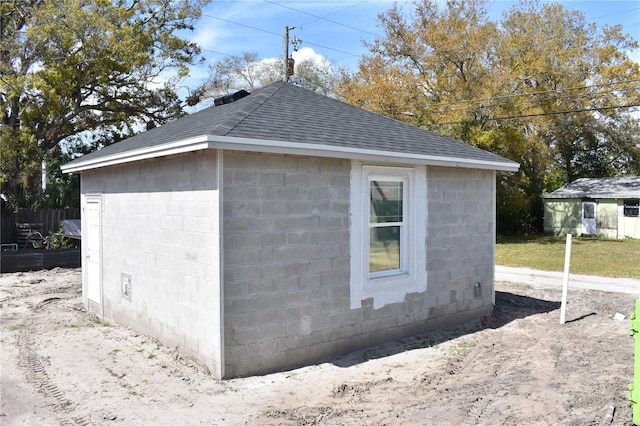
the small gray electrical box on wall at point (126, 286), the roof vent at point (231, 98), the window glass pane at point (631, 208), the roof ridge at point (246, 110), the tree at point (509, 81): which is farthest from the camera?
the window glass pane at point (631, 208)

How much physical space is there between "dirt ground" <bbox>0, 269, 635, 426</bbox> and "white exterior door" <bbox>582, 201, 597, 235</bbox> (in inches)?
839

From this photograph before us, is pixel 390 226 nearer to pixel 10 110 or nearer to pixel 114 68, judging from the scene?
pixel 114 68

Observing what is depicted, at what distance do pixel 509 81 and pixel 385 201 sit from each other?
67.3 feet

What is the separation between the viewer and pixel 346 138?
6.88 meters

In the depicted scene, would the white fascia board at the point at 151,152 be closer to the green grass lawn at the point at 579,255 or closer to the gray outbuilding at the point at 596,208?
the green grass lawn at the point at 579,255

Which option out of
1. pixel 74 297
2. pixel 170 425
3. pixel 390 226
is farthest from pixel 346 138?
pixel 74 297

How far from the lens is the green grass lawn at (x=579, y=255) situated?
15.6 meters

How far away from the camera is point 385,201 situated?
292 inches

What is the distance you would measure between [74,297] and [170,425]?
7.55 m

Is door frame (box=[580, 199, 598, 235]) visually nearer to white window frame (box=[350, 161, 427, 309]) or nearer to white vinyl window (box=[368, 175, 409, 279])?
white window frame (box=[350, 161, 427, 309])

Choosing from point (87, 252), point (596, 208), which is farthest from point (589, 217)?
point (87, 252)

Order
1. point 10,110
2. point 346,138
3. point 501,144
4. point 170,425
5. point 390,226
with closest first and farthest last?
point 170,425, point 346,138, point 390,226, point 10,110, point 501,144

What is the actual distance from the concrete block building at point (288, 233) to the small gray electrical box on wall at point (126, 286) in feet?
0.11

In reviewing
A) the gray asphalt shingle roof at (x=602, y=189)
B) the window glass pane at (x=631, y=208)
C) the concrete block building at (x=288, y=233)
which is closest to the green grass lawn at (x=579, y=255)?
the window glass pane at (x=631, y=208)
